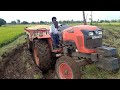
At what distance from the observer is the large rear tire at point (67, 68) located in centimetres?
596

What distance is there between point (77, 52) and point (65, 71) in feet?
1.91

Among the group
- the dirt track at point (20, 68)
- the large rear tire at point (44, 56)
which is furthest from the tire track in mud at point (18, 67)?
the large rear tire at point (44, 56)

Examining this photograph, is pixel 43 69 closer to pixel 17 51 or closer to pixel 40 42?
pixel 40 42

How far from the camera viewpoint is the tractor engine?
592cm

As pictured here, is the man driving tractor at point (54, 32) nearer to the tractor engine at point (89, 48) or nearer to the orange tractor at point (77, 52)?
the orange tractor at point (77, 52)

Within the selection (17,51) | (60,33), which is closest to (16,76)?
(60,33)

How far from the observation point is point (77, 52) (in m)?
6.52

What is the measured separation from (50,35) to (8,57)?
114 inches

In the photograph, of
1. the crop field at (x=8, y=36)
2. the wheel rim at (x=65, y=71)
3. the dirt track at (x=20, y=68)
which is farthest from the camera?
the crop field at (x=8, y=36)

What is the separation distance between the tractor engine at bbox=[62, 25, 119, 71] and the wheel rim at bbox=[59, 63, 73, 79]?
17.7 inches

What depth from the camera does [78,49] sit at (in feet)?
21.2

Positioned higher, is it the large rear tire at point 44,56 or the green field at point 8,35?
the large rear tire at point 44,56

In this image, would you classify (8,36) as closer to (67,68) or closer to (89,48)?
(67,68)

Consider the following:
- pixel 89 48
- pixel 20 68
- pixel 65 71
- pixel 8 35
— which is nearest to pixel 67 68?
pixel 65 71
